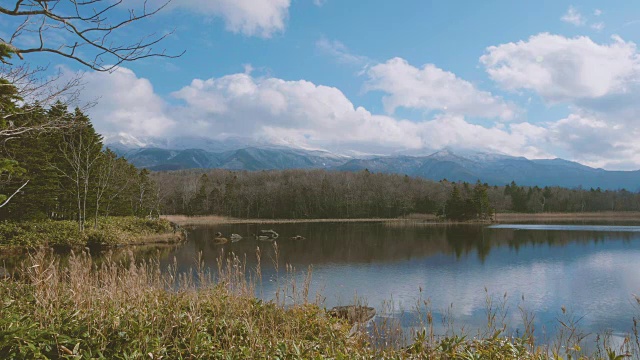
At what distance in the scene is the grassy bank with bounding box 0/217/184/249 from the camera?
2384cm

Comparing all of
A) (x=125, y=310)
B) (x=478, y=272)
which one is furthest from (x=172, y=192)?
(x=125, y=310)

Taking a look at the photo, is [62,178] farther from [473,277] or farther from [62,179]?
[473,277]

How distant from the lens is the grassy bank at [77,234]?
23844 mm

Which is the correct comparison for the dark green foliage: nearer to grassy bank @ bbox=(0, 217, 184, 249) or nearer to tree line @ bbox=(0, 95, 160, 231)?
Result: tree line @ bbox=(0, 95, 160, 231)

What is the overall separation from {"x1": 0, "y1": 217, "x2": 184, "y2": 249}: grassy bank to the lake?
173 inches

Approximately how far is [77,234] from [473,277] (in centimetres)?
2436

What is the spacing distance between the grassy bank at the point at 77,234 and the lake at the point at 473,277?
440 centimetres

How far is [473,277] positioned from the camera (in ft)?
60.7

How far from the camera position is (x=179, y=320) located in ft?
17.9

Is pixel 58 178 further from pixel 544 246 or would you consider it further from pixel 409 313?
pixel 544 246

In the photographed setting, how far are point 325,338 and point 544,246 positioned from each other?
101 feet

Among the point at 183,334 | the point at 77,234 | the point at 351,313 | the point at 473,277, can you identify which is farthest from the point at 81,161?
the point at 183,334

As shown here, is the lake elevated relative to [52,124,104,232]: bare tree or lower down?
lower down

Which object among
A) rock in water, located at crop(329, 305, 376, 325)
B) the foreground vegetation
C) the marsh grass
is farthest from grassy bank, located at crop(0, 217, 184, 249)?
the foreground vegetation
